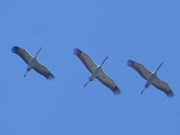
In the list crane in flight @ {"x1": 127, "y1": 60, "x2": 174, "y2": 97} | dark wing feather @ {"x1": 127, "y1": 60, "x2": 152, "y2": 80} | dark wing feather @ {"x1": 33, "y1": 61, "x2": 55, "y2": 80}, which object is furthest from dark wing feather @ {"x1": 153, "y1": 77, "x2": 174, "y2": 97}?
dark wing feather @ {"x1": 33, "y1": 61, "x2": 55, "y2": 80}

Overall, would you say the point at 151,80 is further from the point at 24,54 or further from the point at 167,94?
the point at 24,54

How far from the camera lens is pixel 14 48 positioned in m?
87.0

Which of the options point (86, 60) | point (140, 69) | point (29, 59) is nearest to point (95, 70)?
point (86, 60)

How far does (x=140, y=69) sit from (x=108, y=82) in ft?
10.1

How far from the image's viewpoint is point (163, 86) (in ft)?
288

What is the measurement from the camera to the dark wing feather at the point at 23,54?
8700 centimetres

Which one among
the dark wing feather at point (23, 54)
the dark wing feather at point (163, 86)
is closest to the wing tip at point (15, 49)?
the dark wing feather at point (23, 54)

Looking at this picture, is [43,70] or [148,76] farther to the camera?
[43,70]

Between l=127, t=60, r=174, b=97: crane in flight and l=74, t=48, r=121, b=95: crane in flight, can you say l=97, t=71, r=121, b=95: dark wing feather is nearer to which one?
l=74, t=48, r=121, b=95: crane in flight

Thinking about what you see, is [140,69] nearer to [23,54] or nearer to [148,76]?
[148,76]

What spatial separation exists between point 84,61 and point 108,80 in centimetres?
A: 279

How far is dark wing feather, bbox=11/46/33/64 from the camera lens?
87000 mm

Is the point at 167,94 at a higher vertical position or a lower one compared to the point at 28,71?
higher

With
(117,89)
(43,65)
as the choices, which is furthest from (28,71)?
(117,89)
